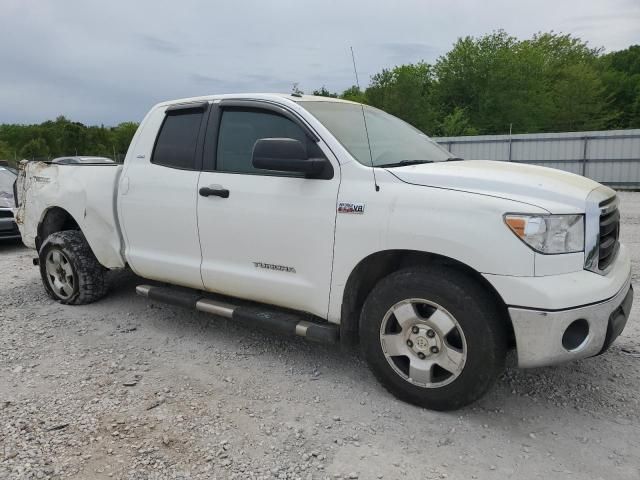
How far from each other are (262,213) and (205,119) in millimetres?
1040

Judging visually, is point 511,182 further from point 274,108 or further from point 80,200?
point 80,200

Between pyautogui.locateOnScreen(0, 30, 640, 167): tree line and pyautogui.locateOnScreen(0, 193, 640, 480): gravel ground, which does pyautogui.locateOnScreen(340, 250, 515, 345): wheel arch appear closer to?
pyautogui.locateOnScreen(0, 193, 640, 480): gravel ground

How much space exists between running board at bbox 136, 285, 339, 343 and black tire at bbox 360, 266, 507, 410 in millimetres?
323

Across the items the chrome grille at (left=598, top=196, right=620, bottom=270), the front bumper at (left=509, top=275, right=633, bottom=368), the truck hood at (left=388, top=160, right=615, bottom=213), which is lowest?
the front bumper at (left=509, top=275, right=633, bottom=368)

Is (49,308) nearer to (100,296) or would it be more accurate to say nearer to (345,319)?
(100,296)

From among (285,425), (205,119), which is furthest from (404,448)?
(205,119)

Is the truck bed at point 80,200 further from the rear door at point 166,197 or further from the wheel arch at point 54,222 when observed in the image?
the rear door at point 166,197

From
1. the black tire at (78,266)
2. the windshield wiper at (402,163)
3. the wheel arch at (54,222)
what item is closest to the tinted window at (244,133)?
the windshield wiper at (402,163)

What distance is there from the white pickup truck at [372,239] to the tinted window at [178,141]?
1 centimetres

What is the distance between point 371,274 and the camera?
3.31m

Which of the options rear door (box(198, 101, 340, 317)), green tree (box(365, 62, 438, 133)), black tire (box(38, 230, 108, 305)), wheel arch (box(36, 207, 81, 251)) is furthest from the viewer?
green tree (box(365, 62, 438, 133))

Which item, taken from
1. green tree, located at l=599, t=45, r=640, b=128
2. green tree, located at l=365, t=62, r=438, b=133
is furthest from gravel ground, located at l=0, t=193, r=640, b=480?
green tree, located at l=599, t=45, r=640, b=128

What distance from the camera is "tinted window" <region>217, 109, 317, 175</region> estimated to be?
363cm

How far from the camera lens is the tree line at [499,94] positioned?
120 feet
